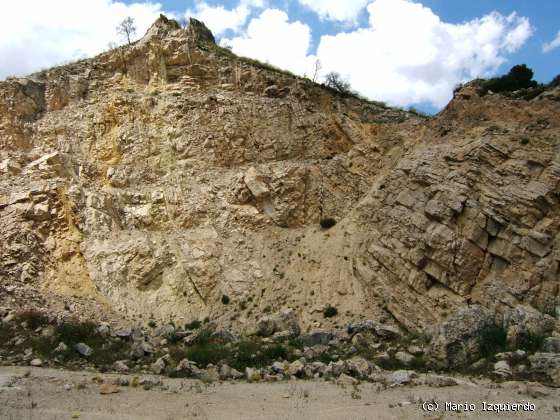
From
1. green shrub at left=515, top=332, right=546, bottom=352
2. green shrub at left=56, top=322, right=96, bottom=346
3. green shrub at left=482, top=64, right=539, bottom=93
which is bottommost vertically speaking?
green shrub at left=56, top=322, right=96, bottom=346

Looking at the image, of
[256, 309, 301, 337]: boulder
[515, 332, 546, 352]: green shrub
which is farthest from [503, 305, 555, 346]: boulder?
[256, 309, 301, 337]: boulder

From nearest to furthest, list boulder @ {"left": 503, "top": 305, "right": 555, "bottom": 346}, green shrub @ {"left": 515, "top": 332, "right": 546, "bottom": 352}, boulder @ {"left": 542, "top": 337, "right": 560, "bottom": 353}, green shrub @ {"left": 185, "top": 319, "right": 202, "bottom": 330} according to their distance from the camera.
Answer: boulder @ {"left": 542, "top": 337, "right": 560, "bottom": 353} → green shrub @ {"left": 515, "top": 332, "right": 546, "bottom": 352} → boulder @ {"left": 503, "top": 305, "right": 555, "bottom": 346} → green shrub @ {"left": 185, "top": 319, "right": 202, "bottom": 330}

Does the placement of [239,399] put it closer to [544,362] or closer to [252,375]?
[252,375]

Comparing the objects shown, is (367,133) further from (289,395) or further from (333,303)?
(289,395)

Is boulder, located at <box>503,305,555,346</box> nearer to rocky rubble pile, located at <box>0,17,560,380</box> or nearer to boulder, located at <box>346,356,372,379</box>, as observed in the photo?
rocky rubble pile, located at <box>0,17,560,380</box>

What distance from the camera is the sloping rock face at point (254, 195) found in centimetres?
1906

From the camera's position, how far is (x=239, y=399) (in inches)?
475

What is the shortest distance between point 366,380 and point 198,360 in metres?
5.16

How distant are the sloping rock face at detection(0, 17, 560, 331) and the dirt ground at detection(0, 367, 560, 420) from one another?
20.9ft

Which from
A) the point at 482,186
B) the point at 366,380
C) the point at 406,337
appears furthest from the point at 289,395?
the point at 482,186

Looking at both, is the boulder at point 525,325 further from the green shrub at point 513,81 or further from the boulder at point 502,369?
the green shrub at point 513,81

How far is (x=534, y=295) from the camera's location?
17391 mm

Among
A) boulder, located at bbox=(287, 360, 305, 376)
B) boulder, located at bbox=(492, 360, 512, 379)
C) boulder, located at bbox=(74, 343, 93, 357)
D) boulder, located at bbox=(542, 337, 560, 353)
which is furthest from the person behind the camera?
boulder, located at bbox=(74, 343, 93, 357)

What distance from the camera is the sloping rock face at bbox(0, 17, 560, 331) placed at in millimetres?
19062
